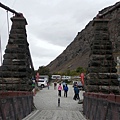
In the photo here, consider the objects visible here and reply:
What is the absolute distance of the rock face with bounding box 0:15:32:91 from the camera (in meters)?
20.4

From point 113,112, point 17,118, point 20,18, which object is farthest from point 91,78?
point 113,112

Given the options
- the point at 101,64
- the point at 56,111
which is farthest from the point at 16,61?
the point at 101,64

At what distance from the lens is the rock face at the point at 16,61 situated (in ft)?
66.9

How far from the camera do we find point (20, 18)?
2112 cm

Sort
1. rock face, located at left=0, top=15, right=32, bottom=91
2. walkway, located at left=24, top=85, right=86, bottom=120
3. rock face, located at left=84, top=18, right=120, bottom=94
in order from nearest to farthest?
walkway, located at left=24, top=85, right=86, bottom=120 < rock face, located at left=84, top=18, right=120, bottom=94 < rock face, located at left=0, top=15, right=32, bottom=91

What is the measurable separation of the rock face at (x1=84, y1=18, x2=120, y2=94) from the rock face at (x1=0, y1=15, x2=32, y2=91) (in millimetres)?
3704

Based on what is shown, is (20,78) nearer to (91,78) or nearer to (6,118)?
(91,78)

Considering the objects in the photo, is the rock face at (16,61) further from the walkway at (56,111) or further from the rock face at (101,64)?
the rock face at (101,64)

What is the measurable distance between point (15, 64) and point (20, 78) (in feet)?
2.85

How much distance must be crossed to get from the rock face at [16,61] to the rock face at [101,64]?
3704 millimetres

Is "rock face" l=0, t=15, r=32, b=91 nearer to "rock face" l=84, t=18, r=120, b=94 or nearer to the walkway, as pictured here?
the walkway

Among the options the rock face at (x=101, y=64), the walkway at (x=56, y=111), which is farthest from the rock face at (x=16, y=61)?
the rock face at (x=101, y=64)

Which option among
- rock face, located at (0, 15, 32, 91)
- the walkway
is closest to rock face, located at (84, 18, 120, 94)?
the walkway

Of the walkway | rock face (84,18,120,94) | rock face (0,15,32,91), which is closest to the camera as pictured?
the walkway
